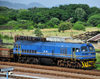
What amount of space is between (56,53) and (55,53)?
124 mm

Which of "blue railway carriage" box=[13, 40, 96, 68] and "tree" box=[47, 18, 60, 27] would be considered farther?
"tree" box=[47, 18, 60, 27]

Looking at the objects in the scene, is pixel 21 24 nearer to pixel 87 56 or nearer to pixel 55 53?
pixel 55 53

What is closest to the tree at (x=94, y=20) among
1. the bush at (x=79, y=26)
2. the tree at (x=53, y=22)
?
the bush at (x=79, y=26)

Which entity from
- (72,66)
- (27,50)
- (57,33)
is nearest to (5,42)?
(57,33)

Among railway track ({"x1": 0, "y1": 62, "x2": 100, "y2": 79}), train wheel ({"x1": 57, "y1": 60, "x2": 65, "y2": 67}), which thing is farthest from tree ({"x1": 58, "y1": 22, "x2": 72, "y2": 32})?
railway track ({"x1": 0, "y1": 62, "x2": 100, "y2": 79})

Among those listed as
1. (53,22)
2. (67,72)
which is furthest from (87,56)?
(53,22)

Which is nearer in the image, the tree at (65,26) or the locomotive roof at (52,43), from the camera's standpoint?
the locomotive roof at (52,43)

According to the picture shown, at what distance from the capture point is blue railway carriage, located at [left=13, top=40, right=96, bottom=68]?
21609 millimetres

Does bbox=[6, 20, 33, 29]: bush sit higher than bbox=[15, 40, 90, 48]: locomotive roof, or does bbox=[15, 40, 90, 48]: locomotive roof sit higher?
bbox=[6, 20, 33, 29]: bush

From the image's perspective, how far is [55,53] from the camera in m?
23.2

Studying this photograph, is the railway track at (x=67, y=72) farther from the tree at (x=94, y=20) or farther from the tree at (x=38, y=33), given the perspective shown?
the tree at (x=94, y=20)

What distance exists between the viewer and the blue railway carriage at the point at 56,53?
851 inches

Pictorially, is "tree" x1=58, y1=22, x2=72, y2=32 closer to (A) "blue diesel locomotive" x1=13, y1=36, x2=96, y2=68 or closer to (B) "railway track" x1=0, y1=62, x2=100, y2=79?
(A) "blue diesel locomotive" x1=13, y1=36, x2=96, y2=68

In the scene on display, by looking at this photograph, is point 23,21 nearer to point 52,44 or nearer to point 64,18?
point 64,18
